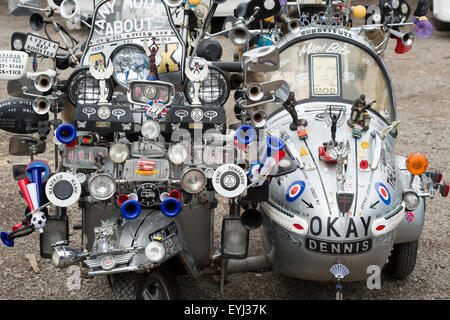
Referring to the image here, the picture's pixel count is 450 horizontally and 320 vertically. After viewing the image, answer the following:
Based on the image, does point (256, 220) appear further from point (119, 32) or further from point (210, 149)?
point (119, 32)

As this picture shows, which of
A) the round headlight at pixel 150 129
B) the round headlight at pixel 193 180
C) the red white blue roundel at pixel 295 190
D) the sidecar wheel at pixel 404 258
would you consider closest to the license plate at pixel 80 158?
the round headlight at pixel 150 129

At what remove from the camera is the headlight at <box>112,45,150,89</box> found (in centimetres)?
459

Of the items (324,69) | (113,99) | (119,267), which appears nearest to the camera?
(119,267)

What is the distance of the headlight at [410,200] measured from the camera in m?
4.71

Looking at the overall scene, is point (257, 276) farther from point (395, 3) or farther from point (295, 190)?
point (395, 3)

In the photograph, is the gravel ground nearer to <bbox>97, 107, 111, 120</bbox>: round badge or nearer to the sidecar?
the sidecar

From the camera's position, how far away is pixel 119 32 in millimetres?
Answer: 4785

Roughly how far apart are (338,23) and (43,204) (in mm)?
3314

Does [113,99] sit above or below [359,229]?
above

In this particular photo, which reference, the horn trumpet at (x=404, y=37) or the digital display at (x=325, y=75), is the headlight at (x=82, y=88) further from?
the horn trumpet at (x=404, y=37)

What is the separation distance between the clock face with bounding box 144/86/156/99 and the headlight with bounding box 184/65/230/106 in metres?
0.29

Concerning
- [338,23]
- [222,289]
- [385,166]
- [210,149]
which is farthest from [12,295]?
[338,23]

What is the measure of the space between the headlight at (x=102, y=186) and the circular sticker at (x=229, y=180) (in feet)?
2.08

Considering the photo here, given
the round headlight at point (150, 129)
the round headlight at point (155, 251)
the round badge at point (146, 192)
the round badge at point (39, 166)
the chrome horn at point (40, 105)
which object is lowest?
the round headlight at point (155, 251)
